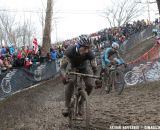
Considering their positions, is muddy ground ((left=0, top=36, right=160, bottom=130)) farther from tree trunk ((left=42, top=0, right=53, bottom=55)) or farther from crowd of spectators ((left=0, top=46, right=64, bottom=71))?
tree trunk ((left=42, top=0, right=53, bottom=55))

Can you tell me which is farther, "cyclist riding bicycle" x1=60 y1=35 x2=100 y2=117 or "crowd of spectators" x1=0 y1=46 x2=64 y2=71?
"crowd of spectators" x1=0 y1=46 x2=64 y2=71

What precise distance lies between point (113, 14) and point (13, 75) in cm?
6987

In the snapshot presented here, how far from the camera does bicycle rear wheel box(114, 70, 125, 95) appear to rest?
46.3ft

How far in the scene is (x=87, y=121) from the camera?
7.71 m

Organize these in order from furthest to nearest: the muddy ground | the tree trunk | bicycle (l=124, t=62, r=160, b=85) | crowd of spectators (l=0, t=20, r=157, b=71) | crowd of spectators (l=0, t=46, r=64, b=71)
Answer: the tree trunk < crowd of spectators (l=0, t=20, r=157, b=71) < crowd of spectators (l=0, t=46, r=64, b=71) < bicycle (l=124, t=62, r=160, b=85) < the muddy ground

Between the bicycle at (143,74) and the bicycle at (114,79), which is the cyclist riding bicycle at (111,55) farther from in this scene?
the bicycle at (143,74)

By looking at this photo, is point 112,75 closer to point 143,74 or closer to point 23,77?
point 143,74

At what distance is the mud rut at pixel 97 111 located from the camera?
29.1ft

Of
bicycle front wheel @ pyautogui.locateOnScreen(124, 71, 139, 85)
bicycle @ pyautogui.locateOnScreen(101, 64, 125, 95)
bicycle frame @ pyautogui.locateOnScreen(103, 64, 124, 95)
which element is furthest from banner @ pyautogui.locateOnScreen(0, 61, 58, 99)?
bicycle front wheel @ pyautogui.locateOnScreen(124, 71, 139, 85)

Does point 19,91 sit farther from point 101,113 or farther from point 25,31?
point 25,31

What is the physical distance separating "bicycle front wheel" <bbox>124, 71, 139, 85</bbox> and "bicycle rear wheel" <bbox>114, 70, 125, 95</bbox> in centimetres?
230

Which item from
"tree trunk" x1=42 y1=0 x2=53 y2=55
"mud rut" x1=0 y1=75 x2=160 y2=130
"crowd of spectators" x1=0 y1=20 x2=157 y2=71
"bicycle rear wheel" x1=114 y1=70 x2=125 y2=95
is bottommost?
"mud rut" x1=0 y1=75 x2=160 y2=130

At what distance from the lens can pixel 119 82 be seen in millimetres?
14273

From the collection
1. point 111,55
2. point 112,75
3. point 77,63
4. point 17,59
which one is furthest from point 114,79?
point 17,59
